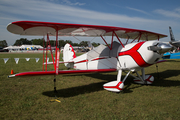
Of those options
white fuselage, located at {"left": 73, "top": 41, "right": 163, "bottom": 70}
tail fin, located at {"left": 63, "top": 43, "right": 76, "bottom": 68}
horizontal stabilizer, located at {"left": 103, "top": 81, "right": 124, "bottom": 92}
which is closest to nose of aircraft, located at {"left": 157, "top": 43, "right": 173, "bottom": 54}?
white fuselage, located at {"left": 73, "top": 41, "right": 163, "bottom": 70}

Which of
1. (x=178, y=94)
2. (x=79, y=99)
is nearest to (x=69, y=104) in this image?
(x=79, y=99)

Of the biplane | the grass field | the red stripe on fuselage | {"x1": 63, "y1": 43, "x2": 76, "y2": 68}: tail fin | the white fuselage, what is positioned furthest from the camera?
{"x1": 63, "y1": 43, "x2": 76, "y2": 68}: tail fin

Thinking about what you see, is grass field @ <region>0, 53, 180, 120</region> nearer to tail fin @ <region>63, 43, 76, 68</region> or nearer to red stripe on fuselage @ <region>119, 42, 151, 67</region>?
red stripe on fuselage @ <region>119, 42, 151, 67</region>

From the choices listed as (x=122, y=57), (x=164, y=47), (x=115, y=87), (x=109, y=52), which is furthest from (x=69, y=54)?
(x=164, y=47)

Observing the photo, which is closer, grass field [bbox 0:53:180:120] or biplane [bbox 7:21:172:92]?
grass field [bbox 0:53:180:120]

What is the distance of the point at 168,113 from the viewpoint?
12.1 ft

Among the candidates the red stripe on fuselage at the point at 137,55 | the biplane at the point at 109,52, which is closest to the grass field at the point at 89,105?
the biplane at the point at 109,52

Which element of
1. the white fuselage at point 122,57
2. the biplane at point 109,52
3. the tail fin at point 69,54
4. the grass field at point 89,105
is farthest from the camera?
the tail fin at point 69,54

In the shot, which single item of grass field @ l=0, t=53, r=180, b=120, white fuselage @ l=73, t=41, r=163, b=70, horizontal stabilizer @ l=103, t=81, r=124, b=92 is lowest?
grass field @ l=0, t=53, r=180, b=120

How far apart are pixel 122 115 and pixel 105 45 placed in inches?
163

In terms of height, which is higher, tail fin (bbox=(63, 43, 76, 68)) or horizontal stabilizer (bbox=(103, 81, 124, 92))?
tail fin (bbox=(63, 43, 76, 68))

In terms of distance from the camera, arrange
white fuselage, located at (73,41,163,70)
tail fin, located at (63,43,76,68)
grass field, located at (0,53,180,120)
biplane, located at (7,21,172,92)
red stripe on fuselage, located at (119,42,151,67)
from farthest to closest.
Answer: tail fin, located at (63,43,76,68) → red stripe on fuselage, located at (119,42,151,67) → white fuselage, located at (73,41,163,70) → biplane, located at (7,21,172,92) → grass field, located at (0,53,180,120)

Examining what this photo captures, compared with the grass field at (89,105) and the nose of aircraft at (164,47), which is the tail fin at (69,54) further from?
the nose of aircraft at (164,47)

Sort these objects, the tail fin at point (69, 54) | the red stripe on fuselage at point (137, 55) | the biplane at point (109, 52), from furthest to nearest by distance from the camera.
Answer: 1. the tail fin at point (69, 54)
2. the red stripe on fuselage at point (137, 55)
3. the biplane at point (109, 52)
